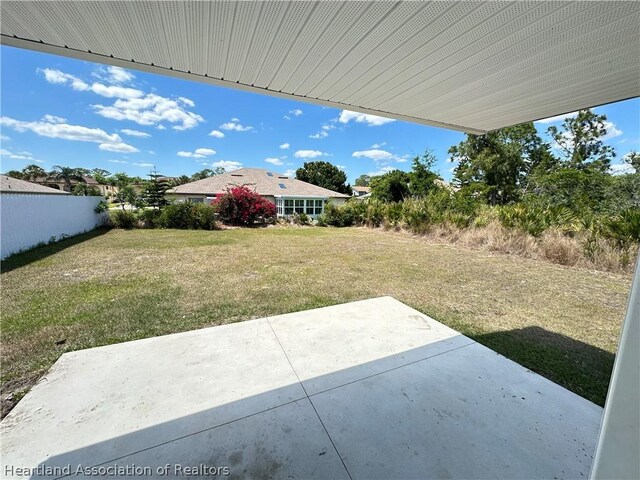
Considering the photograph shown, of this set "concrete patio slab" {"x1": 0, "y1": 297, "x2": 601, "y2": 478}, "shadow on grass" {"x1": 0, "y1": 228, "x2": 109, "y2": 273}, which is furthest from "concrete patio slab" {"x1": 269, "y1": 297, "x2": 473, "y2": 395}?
"shadow on grass" {"x1": 0, "y1": 228, "x2": 109, "y2": 273}

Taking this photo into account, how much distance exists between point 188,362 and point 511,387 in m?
3.00

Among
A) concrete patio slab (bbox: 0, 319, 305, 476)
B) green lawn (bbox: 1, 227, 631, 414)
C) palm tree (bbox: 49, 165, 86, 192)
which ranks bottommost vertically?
green lawn (bbox: 1, 227, 631, 414)

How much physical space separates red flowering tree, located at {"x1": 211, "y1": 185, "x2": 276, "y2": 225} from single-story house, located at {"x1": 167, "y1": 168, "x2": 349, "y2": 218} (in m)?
2.98

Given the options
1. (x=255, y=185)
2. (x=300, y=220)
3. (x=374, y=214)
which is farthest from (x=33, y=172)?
(x=374, y=214)

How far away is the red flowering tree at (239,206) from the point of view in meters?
17.2

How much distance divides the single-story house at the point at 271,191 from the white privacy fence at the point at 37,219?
8.36 meters

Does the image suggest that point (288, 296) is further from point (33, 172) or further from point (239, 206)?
point (33, 172)

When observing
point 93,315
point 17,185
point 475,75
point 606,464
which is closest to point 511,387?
→ point 606,464

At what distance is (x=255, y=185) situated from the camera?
22.3 m

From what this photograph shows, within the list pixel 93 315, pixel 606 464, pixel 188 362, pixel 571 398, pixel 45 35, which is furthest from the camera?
pixel 93 315

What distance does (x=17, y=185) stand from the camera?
837 inches

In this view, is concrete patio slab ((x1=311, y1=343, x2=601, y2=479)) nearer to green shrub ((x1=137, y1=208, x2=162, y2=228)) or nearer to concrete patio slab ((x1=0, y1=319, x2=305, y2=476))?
concrete patio slab ((x1=0, y1=319, x2=305, y2=476))

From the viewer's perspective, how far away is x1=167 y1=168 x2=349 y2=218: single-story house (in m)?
21.5

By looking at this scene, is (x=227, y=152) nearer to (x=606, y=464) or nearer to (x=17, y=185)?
(x=17, y=185)
